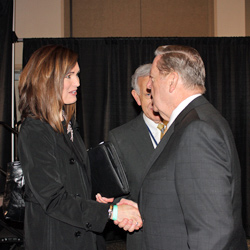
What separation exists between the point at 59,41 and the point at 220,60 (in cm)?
237

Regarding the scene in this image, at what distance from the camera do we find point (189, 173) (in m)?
1.21

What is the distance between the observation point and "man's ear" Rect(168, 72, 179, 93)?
4.71 ft

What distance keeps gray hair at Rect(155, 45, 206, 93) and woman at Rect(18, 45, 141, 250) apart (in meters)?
0.64

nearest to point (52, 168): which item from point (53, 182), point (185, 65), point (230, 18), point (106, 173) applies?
point (53, 182)

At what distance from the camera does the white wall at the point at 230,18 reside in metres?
5.22

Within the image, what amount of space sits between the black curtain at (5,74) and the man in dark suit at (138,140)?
243 cm

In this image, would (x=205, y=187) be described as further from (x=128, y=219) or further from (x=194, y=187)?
(x=128, y=219)

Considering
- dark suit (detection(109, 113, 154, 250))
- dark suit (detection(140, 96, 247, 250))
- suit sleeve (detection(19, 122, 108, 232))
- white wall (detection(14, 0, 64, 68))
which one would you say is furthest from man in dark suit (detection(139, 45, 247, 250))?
white wall (detection(14, 0, 64, 68))

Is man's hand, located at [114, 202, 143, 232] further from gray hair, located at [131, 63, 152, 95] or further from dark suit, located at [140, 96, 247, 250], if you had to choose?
gray hair, located at [131, 63, 152, 95]

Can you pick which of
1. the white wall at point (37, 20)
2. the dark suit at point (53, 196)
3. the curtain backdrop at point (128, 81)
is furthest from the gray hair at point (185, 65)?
the white wall at point (37, 20)

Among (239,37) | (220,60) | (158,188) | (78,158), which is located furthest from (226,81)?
(158,188)

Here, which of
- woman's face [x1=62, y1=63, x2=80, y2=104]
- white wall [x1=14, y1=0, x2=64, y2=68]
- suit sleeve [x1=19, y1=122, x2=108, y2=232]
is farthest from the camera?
white wall [x1=14, y1=0, x2=64, y2=68]

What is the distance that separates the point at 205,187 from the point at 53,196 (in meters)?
0.85

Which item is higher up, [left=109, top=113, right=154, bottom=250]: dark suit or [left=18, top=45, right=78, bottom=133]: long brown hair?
[left=18, top=45, right=78, bottom=133]: long brown hair
